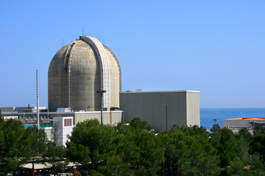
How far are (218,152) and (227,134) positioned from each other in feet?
15.3

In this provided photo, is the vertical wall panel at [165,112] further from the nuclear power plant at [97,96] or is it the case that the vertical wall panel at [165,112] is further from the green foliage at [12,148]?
the green foliage at [12,148]

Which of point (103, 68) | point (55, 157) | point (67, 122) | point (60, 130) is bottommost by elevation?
point (55, 157)

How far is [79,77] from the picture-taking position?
78.4m

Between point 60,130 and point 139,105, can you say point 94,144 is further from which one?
point 139,105

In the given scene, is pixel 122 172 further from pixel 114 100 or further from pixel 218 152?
pixel 114 100

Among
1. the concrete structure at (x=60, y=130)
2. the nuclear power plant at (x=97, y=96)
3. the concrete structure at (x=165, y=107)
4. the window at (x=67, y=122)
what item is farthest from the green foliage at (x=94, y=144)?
the concrete structure at (x=165, y=107)

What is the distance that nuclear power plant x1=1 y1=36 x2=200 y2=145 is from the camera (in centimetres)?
7631

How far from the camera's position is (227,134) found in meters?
64.1

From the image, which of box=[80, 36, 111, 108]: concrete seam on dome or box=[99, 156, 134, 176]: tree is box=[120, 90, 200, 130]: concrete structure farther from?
box=[99, 156, 134, 176]: tree

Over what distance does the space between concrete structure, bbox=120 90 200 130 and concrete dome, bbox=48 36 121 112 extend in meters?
5.52

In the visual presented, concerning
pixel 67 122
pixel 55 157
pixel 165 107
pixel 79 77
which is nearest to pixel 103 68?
pixel 79 77

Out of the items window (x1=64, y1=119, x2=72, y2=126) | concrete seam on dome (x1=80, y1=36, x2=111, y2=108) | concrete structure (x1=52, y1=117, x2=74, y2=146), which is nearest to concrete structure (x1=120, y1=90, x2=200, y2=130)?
concrete seam on dome (x1=80, y1=36, x2=111, y2=108)

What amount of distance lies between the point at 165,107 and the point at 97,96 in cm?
1368

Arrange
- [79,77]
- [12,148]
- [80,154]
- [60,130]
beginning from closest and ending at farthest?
[12,148], [80,154], [60,130], [79,77]
